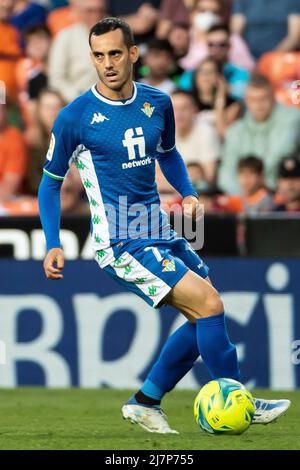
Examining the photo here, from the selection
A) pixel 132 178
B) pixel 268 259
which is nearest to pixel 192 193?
pixel 132 178

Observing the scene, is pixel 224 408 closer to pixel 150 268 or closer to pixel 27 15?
pixel 150 268

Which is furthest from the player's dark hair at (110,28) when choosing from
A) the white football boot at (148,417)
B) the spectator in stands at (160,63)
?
the spectator in stands at (160,63)

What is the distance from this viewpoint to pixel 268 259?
897cm

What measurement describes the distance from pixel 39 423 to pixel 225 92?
494 cm

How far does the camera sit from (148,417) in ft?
20.2

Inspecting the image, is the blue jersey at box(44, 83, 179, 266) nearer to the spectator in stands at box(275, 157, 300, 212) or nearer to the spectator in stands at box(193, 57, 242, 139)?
the spectator in stands at box(275, 157, 300, 212)

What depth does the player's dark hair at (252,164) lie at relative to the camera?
33.2ft

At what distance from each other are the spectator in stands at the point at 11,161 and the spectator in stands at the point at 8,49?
2.20 ft

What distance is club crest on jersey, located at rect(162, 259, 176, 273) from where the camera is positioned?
5734 millimetres

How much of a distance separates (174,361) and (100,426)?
2.59 ft

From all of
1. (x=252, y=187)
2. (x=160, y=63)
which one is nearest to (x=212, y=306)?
(x=252, y=187)

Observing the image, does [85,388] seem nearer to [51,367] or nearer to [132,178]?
[51,367]

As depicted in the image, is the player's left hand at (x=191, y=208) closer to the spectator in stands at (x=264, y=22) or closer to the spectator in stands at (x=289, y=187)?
the spectator in stands at (x=289, y=187)

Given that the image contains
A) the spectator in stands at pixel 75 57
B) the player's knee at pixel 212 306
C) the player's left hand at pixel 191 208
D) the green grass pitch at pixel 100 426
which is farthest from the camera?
the spectator in stands at pixel 75 57
